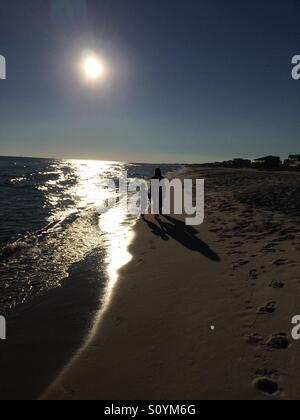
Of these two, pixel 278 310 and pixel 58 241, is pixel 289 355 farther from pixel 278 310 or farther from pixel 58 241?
pixel 58 241

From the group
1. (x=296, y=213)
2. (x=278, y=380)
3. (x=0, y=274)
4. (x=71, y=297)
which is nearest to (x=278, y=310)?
(x=278, y=380)

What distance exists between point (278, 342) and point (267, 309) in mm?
919

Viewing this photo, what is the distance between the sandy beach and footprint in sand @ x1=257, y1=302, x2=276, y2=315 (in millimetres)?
15

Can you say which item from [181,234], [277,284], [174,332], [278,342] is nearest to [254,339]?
[278,342]

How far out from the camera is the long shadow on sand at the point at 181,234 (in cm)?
923

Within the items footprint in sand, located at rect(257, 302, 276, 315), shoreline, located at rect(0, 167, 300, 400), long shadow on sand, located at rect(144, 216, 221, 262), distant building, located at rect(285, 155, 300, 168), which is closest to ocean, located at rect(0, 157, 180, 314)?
shoreline, located at rect(0, 167, 300, 400)

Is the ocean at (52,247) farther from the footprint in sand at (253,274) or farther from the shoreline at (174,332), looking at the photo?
the footprint in sand at (253,274)

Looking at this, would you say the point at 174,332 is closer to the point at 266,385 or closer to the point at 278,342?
the point at 278,342

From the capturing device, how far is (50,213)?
60.7 ft

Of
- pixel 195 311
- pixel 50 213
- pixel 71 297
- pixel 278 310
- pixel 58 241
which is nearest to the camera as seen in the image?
pixel 278 310

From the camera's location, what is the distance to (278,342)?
440 cm

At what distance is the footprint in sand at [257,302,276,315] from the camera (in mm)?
5194

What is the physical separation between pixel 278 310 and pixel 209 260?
3.21 meters
